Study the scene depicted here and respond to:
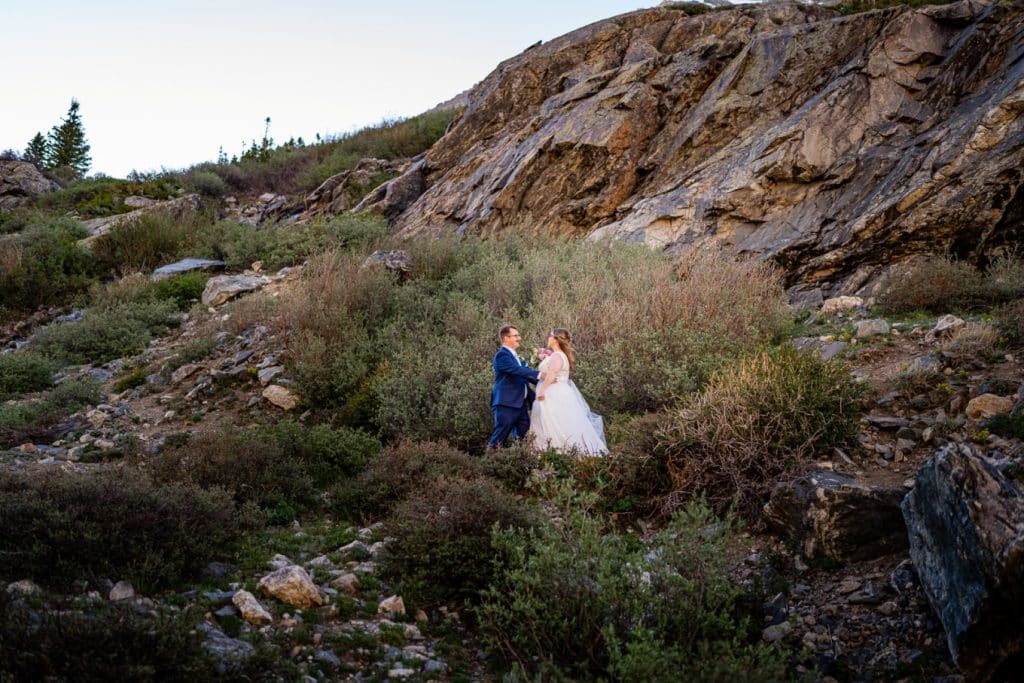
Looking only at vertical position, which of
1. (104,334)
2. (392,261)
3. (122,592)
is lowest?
(122,592)

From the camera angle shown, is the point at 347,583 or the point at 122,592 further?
the point at 347,583

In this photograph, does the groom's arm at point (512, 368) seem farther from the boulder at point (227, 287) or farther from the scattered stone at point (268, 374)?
the boulder at point (227, 287)

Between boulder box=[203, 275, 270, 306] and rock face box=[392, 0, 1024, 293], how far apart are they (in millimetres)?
4320

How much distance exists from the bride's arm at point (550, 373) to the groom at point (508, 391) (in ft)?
0.38

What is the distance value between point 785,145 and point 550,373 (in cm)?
847

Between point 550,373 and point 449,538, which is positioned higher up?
point 550,373

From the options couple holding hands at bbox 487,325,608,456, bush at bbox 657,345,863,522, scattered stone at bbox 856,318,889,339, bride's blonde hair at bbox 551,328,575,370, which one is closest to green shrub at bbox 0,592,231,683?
bush at bbox 657,345,863,522

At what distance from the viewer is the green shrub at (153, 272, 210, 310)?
16.0 metres

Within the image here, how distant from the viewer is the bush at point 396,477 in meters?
6.85

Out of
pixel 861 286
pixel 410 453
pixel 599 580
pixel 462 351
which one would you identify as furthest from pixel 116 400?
pixel 861 286

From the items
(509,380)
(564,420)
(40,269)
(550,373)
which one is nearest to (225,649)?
(564,420)

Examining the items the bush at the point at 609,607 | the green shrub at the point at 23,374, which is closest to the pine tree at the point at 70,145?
the green shrub at the point at 23,374

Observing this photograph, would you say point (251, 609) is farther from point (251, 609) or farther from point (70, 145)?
point (70, 145)

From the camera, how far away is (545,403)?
824cm
